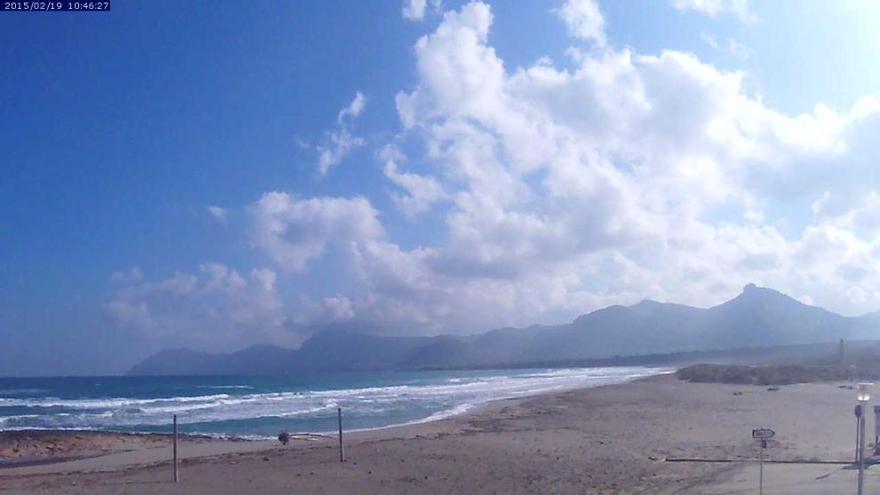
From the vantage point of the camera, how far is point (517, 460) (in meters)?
18.7

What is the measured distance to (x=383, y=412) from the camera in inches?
1470

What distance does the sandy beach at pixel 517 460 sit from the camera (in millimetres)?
14883

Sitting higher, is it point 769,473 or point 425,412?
point 769,473

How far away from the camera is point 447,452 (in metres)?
20.4

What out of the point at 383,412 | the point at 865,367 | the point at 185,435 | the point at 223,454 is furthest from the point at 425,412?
the point at 865,367

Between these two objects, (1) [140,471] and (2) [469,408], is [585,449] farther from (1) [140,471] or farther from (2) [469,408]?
(2) [469,408]

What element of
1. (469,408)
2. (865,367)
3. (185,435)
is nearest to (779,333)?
(865,367)

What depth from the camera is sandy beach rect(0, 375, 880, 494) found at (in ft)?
48.8

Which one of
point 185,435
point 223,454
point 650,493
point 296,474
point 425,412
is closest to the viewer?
point 650,493

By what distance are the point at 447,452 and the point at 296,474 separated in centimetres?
443

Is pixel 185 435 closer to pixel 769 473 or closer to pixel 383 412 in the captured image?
pixel 383 412

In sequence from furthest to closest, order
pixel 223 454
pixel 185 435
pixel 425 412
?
pixel 425 412
pixel 185 435
pixel 223 454

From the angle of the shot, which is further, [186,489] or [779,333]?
[779,333]

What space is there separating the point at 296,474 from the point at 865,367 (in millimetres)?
48941
